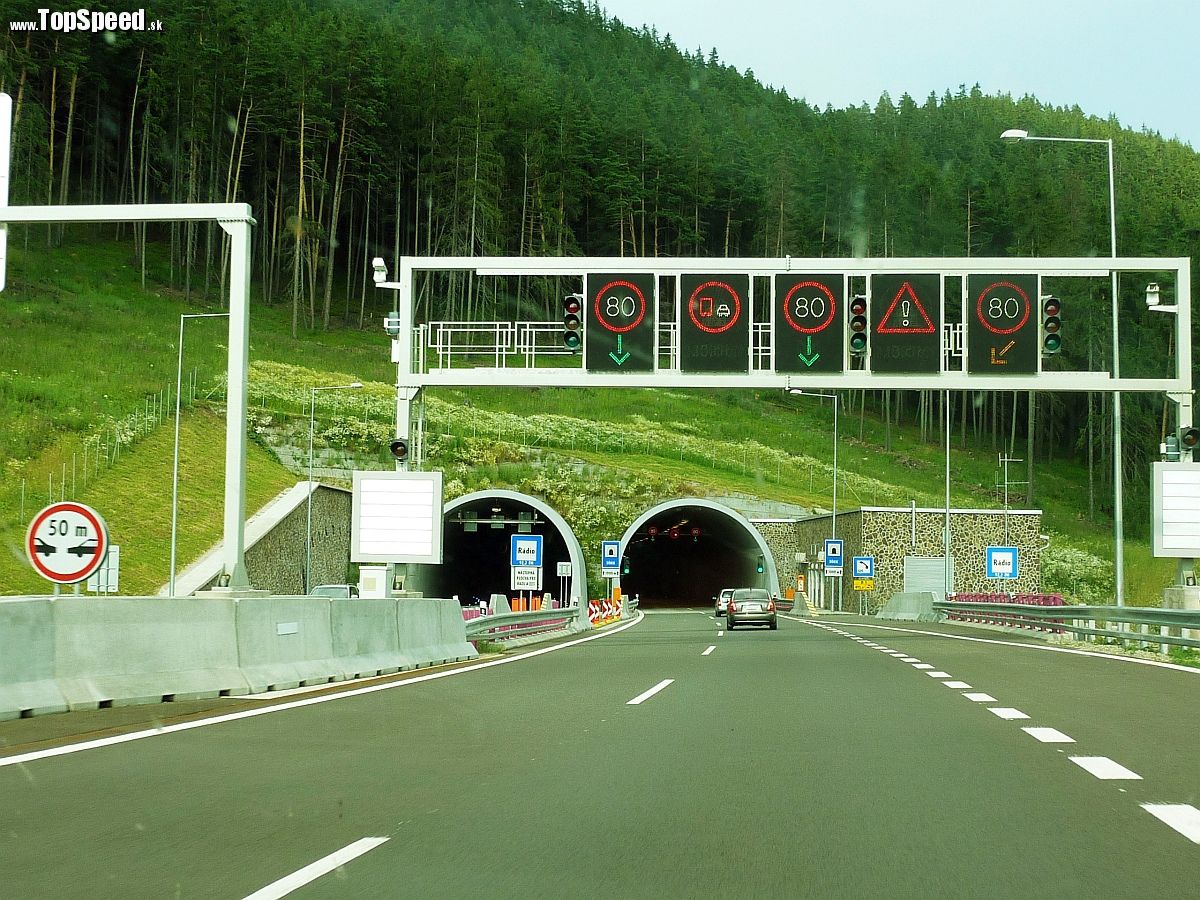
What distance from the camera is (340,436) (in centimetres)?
7200

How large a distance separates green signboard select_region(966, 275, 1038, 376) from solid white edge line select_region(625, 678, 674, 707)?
12324 millimetres

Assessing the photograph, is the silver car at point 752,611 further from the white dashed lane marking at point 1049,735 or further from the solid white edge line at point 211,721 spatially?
the white dashed lane marking at point 1049,735

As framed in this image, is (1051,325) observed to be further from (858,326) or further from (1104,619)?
(1104,619)

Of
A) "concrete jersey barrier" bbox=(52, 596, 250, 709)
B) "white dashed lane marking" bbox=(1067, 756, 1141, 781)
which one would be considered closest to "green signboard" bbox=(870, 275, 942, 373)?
"concrete jersey barrier" bbox=(52, 596, 250, 709)

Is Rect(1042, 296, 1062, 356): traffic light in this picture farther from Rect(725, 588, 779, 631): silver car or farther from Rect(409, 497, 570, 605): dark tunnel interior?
Rect(409, 497, 570, 605): dark tunnel interior

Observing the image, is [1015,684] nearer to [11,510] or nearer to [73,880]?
[73,880]

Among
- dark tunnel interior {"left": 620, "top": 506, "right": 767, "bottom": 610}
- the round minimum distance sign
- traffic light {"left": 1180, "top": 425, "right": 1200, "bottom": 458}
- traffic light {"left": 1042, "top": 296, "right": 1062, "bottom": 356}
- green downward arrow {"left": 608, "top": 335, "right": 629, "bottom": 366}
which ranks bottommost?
dark tunnel interior {"left": 620, "top": 506, "right": 767, "bottom": 610}

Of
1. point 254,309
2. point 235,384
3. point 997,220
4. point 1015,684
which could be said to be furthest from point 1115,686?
point 997,220

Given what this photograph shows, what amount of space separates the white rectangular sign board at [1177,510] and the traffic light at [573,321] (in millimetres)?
10950

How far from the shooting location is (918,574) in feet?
217

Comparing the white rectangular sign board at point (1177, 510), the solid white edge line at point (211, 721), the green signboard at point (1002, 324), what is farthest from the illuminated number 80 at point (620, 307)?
the white rectangular sign board at point (1177, 510)

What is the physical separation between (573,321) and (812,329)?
442cm

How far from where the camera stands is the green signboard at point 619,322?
88.5 feet

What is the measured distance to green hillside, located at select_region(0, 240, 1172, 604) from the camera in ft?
163
